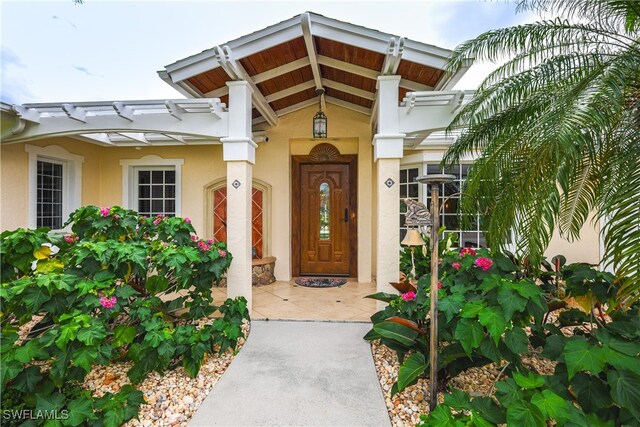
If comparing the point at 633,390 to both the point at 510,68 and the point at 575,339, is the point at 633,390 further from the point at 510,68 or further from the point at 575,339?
the point at 510,68

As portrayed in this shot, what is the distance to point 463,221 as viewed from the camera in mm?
3682

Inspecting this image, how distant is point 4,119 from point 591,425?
23.7 feet

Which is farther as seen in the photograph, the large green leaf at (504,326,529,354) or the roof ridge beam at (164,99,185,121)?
the roof ridge beam at (164,99,185,121)

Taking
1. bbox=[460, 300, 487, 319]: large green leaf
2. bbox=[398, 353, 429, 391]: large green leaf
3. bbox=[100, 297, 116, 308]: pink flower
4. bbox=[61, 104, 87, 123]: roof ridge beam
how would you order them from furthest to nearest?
bbox=[61, 104, 87, 123]: roof ridge beam
bbox=[100, 297, 116, 308]: pink flower
bbox=[398, 353, 429, 391]: large green leaf
bbox=[460, 300, 487, 319]: large green leaf

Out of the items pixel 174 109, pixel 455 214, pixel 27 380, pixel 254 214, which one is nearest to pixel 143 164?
pixel 254 214

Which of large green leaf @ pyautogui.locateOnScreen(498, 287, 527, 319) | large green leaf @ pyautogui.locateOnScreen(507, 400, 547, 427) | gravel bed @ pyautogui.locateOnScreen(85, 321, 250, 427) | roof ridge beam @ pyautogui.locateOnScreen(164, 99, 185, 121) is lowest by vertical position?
gravel bed @ pyautogui.locateOnScreen(85, 321, 250, 427)

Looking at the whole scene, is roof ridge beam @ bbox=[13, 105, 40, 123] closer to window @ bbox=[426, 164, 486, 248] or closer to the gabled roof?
the gabled roof

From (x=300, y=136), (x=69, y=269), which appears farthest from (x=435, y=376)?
(x=300, y=136)

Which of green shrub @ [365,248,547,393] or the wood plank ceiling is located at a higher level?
the wood plank ceiling

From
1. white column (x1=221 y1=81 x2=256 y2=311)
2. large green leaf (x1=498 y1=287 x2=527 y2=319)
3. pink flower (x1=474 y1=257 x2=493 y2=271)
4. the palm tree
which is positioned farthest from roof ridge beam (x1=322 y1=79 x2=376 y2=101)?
large green leaf (x1=498 y1=287 x2=527 y2=319)

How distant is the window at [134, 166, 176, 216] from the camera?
679 cm

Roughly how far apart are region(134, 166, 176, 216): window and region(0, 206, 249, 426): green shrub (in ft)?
11.1

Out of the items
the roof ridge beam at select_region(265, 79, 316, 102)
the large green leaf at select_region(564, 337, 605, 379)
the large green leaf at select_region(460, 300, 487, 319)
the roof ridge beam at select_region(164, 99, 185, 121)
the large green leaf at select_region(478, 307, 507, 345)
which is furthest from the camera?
the roof ridge beam at select_region(265, 79, 316, 102)

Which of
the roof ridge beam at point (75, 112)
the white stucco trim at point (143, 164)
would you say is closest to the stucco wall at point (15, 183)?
the white stucco trim at point (143, 164)
